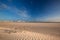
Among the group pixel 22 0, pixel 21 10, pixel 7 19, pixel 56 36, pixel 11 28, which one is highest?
pixel 22 0

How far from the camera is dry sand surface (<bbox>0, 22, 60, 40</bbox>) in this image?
6.51 feet

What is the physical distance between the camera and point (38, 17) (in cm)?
213

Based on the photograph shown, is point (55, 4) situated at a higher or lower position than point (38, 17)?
higher

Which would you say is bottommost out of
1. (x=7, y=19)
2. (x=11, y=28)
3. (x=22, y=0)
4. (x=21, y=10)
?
(x=11, y=28)

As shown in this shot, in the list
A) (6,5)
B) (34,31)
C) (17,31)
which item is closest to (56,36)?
(34,31)

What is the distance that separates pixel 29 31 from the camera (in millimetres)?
2086

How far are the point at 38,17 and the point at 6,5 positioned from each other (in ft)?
2.13

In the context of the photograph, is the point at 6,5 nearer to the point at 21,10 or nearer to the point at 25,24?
the point at 21,10

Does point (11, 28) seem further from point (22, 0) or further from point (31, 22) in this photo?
point (22, 0)

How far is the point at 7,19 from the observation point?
2174 millimetres

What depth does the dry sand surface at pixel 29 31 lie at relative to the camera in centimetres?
198

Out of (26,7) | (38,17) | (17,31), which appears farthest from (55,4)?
(17,31)

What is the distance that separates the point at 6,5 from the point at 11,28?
1.47ft

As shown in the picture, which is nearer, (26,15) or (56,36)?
(56,36)
